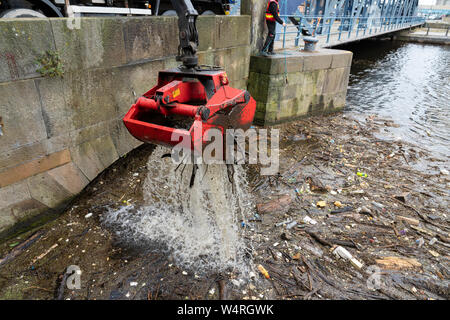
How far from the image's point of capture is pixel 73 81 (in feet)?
15.1

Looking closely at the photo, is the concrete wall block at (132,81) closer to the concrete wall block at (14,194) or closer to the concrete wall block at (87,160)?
the concrete wall block at (87,160)

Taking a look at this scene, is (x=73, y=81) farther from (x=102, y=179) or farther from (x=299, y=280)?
(x=299, y=280)

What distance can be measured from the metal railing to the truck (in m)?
2.92

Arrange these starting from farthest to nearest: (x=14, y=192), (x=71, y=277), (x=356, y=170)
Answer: (x=356, y=170) → (x=14, y=192) → (x=71, y=277)

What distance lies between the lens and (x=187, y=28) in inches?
163

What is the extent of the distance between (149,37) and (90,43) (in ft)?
4.04

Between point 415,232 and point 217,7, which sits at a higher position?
point 217,7

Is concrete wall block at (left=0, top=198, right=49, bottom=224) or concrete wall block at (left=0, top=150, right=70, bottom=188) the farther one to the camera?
concrete wall block at (left=0, top=198, right=49, bottom=224)

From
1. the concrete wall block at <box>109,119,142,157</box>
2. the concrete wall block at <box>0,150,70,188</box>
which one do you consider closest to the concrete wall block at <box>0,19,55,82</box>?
the concrete wall block at <box>0,150,70,188</box>

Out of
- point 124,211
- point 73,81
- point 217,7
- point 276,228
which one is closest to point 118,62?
point 73,81

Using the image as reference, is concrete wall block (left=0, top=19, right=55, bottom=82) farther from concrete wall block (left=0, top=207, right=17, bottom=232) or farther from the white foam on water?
the white foam on water

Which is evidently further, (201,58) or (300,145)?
(300,145)

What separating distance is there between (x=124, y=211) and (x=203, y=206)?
1.28 meters

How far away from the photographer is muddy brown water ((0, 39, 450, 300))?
148 inches
